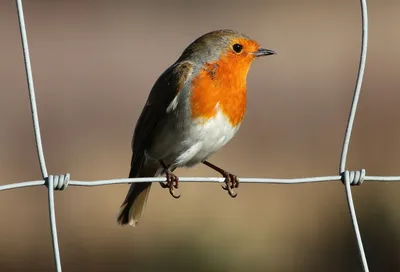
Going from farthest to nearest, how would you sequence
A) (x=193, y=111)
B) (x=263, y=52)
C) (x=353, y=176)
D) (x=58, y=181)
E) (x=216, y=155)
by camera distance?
(x=216, y=155)
(x=263, y=52)
(x=193, y=111)
(x=353, y=176)
(x=58, y=181)

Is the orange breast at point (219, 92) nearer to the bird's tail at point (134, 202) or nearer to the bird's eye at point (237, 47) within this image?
the bird's eye at point (237, 47)

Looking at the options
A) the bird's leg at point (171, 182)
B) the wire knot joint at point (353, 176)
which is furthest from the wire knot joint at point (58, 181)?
the bird's leg at point (171, 182)

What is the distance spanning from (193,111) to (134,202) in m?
0.67

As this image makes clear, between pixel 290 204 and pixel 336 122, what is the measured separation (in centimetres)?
233

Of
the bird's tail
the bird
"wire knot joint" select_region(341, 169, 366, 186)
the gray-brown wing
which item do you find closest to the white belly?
the bird

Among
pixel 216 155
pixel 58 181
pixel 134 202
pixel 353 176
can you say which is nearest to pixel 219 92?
pixel 134 202

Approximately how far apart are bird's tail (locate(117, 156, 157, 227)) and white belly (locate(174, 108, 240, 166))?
37 centimetres

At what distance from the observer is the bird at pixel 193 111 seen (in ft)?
13.7

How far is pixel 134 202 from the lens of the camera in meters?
4.64

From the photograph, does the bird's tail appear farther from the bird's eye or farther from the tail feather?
the bird's eye

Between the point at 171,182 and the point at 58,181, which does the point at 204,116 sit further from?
the point at 58,181

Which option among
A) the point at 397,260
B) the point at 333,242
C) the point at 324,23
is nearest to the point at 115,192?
the point at 333,242

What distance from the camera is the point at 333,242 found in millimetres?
8047

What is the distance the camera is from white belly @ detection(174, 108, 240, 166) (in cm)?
417
